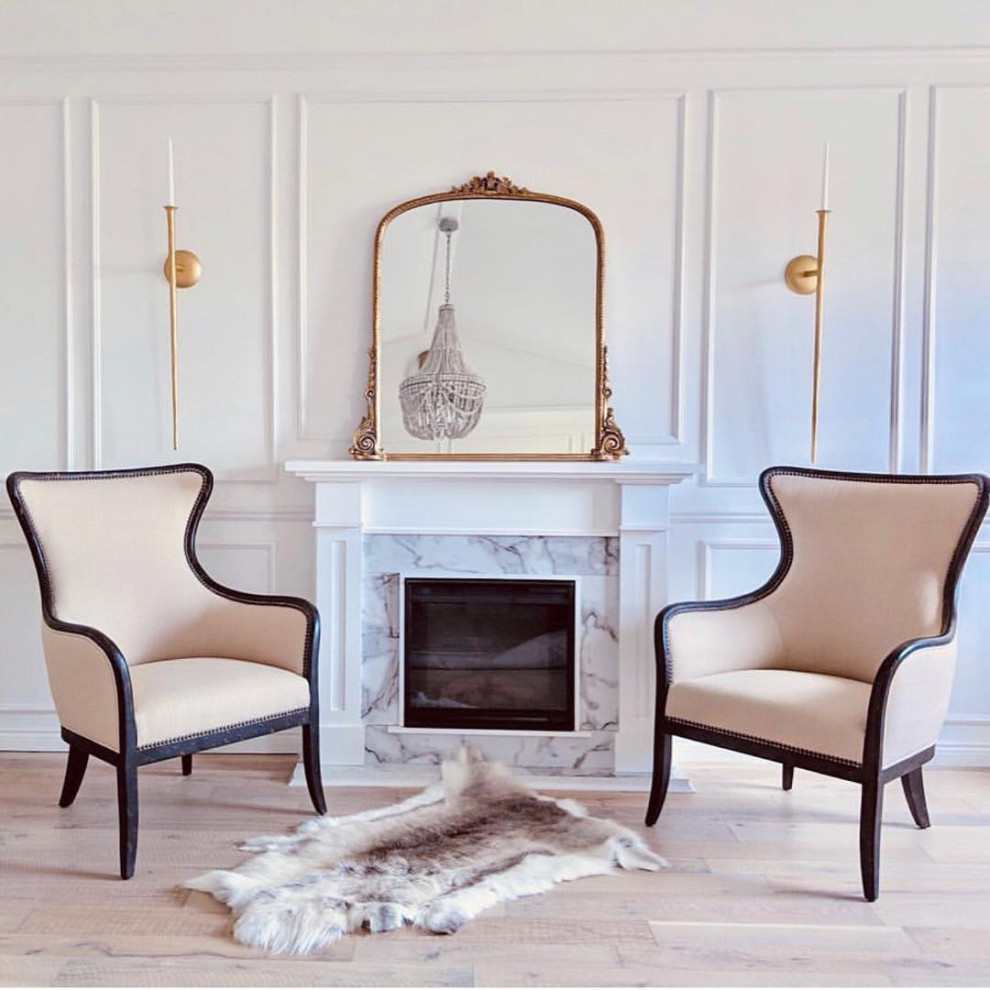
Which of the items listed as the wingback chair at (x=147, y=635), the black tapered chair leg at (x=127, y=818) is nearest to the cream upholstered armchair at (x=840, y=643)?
the wingback chair at (x=147, y=635)

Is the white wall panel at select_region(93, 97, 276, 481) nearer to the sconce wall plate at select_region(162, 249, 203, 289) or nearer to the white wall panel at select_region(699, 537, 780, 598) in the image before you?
the sconce wall plate at select_region(162, 249, 203, 289)

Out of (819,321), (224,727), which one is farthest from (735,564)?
(224,727)

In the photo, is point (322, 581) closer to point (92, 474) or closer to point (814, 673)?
point (92, 474)

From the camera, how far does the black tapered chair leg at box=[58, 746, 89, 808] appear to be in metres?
2.56

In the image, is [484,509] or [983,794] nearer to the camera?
[983,794]

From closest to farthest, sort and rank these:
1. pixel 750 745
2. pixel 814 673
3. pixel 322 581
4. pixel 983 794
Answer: pixel 750 745 < pixel 814 673 < pixel 983 794 < pixel 322 581

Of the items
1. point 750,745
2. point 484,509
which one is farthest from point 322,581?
point 750,745

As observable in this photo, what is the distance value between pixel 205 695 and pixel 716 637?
1.43m

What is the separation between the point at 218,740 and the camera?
232cm

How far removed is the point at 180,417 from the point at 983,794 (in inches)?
114

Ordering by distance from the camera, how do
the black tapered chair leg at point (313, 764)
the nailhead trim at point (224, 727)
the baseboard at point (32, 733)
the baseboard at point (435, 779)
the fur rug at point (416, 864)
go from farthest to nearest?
the baseboard at point (32, 733) < the baseboard at point (435, 779) < the black tapered chair leg at point (313, 764) < the nailhead trim at point (224, 727) < the fur rug at point (416, 864)

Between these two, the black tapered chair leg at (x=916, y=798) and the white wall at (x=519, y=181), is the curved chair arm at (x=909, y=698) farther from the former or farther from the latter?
the white wall at (x=519, y=181)

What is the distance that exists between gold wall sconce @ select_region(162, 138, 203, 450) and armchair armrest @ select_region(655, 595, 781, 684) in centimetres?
180

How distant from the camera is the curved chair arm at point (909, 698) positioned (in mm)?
2088
